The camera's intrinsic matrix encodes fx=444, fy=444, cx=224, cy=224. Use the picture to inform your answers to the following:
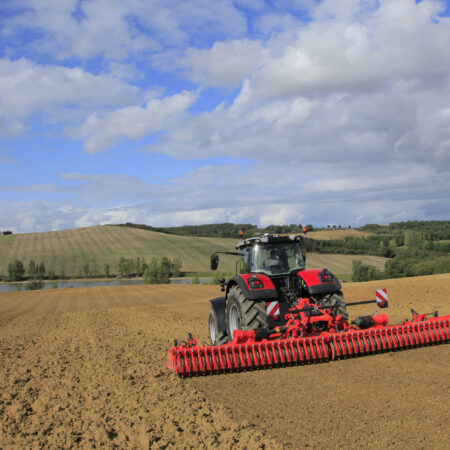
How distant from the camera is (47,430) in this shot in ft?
15.3

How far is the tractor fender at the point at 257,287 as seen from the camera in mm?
7081

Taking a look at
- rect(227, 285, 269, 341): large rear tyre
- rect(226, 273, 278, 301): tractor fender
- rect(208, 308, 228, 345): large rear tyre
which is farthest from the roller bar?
rect(208, 308, 228, 345): large rear tyre

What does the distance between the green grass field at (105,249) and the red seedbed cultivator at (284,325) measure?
52018mm

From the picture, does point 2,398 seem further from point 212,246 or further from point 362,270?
point 212,246

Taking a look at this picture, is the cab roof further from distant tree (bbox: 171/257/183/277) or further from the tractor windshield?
distant tree (bbox: 171/257/183/277)

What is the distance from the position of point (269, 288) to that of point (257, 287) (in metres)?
0.21

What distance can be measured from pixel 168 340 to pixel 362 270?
135ft

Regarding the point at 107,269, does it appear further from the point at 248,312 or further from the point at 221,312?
the point at 248,312

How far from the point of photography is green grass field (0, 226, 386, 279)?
68875mm

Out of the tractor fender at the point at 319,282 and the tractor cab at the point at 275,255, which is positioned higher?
the tractor cab at the point at 275,255

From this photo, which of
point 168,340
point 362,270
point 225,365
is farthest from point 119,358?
point 362,270

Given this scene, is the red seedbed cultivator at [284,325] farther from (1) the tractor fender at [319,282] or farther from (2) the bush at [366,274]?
(2) the bush at [366,274]

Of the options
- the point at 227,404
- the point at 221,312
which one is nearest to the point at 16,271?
the point at 221,312

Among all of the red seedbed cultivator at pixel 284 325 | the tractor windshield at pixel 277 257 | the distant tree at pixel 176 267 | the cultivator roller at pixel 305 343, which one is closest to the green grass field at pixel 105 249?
the distant tree at pixel 176 267
